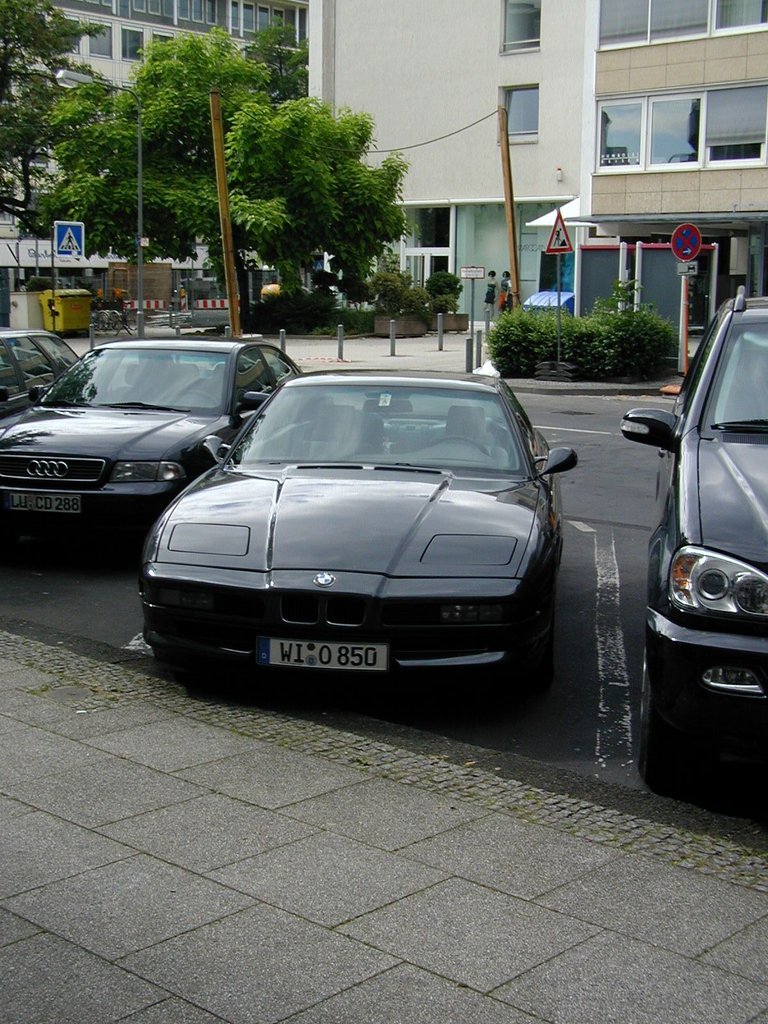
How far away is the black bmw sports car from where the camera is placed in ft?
19.4

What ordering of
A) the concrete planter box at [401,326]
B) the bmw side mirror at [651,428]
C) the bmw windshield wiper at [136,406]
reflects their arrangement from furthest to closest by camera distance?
1. the concrete planter box at [401,326]
2. the bmw windshield wiper at [136,406]
3. the bmw side mirror at [651,428]

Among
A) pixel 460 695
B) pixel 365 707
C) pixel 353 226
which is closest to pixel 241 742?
pixel 365 707

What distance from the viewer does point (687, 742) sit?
4.84 meters

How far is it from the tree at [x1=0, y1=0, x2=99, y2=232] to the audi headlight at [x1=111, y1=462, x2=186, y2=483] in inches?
1827

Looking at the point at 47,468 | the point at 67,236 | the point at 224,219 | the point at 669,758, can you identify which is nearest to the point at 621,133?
the point at 224,219

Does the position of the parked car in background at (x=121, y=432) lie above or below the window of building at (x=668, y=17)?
below

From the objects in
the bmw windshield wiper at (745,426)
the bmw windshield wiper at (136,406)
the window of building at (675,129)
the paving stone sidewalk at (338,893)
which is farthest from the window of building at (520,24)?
the paving stone sidewalk at (338,893)

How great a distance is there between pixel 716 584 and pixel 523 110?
51.9 m

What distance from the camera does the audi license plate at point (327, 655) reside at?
5.88m

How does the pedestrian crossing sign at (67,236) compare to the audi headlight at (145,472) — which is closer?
the audi headlight at (145,472)

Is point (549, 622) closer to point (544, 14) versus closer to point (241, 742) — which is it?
point (241, 742)

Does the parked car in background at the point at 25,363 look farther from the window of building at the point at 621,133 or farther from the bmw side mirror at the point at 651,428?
the window of building at the point at 621,133

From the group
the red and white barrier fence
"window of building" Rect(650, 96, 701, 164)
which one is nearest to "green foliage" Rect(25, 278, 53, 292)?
the red and white barrier fence

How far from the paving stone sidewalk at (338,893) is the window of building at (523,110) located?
50704mm
